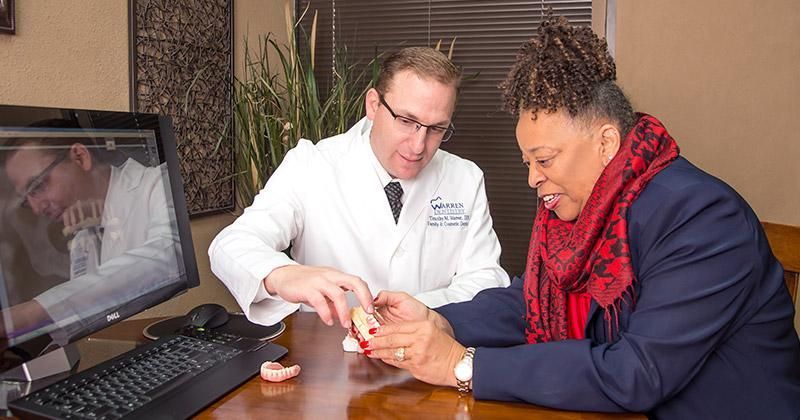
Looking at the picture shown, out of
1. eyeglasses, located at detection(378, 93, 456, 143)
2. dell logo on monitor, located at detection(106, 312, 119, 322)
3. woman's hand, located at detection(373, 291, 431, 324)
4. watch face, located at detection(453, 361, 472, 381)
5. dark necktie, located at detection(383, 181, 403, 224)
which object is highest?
eyeglasses, located at detection(378, 93, 456, 143)

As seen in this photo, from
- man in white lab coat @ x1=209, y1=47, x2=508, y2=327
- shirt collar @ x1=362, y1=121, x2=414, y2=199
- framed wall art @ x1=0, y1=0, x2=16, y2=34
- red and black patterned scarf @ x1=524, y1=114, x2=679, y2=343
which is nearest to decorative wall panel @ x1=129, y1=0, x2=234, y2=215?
framed wall art @ x1=0, y1=0, x2=16, y2=34

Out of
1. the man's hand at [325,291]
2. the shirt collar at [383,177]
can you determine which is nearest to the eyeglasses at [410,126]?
the shirt collar at [383,177]

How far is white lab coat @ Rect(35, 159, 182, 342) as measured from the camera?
1103 mm

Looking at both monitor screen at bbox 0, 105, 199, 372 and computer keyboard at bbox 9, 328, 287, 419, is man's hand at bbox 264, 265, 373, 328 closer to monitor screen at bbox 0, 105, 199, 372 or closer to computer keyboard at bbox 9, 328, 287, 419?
computer keyboard at bbox 9, 328, 287, 419

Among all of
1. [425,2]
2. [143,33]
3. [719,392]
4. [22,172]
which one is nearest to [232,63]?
[143,33]

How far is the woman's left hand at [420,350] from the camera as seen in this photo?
3.82 ft

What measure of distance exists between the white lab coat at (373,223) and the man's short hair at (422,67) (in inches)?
10.6

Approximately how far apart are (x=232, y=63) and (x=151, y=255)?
1.85m

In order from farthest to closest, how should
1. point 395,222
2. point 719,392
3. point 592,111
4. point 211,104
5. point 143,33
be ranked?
1. point 211,104
2. point 143,33
3. point 395,222
4. point 592,111
5. point 719,392

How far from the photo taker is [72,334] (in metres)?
1.09

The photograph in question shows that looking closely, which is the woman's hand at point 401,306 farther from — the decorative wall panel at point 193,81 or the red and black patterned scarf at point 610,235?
the decorative wall panel at point 193,81

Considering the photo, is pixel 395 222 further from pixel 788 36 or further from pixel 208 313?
pixel 788 36

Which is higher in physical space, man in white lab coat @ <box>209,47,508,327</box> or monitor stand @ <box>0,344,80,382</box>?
man in white lab coat @ <box>209,47,508,327</box>

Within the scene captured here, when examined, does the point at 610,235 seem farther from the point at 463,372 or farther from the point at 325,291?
the point at 325,291
